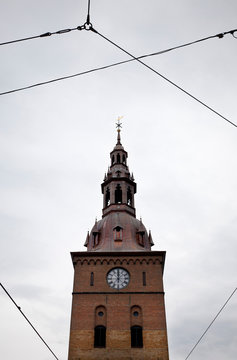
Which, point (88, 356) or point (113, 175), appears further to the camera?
point (113, 175)

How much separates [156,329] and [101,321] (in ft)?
14.0

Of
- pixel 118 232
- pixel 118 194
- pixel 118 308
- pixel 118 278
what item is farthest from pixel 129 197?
pixel 118 308

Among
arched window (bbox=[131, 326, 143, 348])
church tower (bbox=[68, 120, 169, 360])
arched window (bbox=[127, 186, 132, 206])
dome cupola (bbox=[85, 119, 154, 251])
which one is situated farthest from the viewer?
arched window (bbox=[127, 186, 132, 206])

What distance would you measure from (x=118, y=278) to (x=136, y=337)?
494cm

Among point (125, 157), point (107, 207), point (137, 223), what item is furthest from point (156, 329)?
point (125, 157)

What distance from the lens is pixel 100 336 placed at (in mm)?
31031

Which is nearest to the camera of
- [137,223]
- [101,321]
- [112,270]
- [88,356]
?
[88,356]

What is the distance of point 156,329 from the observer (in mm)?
31266

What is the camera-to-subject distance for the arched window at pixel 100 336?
3056cm

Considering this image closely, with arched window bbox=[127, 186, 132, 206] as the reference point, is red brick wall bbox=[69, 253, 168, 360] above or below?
below

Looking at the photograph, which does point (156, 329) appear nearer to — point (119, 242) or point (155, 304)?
point (155, 304)

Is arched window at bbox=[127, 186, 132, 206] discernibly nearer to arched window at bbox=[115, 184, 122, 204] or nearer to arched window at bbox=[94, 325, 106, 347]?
arched window at bbox=[115, 184, 122, 204]

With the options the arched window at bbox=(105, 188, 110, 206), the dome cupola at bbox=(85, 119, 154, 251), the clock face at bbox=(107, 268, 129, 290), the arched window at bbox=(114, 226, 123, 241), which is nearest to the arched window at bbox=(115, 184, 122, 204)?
the dome cupola at bbox=(85, 119, 154, 251)

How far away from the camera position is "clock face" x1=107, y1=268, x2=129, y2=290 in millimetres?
33428
